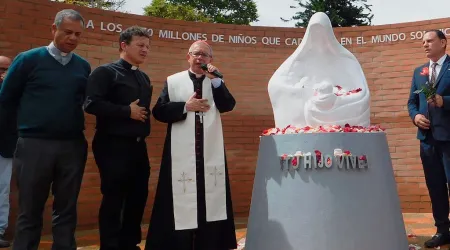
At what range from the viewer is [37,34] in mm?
4984

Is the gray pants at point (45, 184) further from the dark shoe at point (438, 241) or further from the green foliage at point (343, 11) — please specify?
the green foliage at point (343, 11)

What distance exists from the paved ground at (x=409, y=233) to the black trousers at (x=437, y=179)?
0.88 feet

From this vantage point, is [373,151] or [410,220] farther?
[410,220]

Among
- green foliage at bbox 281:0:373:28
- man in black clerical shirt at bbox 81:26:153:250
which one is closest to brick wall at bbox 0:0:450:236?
man in black clerical shirt at bbox 81:26:153:250

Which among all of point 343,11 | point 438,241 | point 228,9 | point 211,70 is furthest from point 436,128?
point 228,9

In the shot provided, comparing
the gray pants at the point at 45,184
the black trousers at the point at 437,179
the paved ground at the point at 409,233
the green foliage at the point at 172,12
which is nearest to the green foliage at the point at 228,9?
the green foliage at the point at 172,12

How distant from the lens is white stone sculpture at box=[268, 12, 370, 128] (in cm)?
333

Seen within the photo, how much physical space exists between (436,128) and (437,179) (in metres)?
0.47

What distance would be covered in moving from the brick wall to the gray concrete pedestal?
8.78ft

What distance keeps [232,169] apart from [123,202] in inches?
122

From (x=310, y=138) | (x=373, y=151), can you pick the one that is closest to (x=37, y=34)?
(x=310, y=138)

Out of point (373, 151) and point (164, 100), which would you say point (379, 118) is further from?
point (164, 100)

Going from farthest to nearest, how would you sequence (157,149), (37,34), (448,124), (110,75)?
(157,149) → (37,34) → (448,124) → (110,75)

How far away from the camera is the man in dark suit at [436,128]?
3.93m
